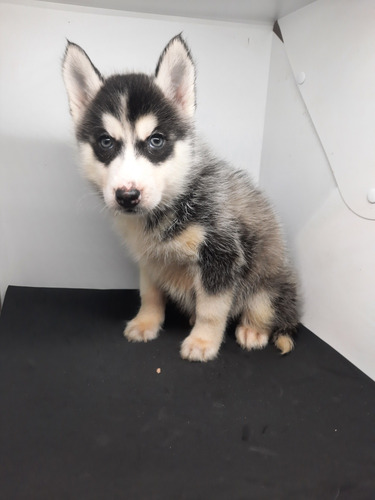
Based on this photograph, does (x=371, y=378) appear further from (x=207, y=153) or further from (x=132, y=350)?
(x=207, y=153)

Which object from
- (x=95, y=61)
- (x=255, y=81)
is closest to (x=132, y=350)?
(x=95, y=61)

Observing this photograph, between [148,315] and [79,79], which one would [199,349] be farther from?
[79,79]

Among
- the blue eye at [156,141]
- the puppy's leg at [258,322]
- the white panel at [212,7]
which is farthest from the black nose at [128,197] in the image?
the white panel at [212,7]

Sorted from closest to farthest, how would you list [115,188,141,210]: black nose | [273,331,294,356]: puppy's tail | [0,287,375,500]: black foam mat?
1. [0,287,375,500]: black foam mat
2. [115,188,141,210]: black nose
3. [273,331,294,356]: puppy's tail

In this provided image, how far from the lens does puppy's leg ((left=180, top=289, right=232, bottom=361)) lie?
4.77 ft

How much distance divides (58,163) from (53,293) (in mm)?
621

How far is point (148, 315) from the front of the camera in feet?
5.53

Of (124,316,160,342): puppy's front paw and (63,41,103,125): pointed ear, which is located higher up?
(63,41,103,125): pointed ear

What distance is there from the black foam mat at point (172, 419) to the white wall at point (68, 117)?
0.40 m

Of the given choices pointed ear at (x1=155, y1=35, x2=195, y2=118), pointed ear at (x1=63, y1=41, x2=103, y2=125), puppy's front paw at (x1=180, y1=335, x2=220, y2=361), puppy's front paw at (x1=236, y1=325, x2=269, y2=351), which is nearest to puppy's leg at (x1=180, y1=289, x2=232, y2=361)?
puppy's front paw at (x1=180, y1=335, x2=220, y2=361)

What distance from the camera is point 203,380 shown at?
4.43ft

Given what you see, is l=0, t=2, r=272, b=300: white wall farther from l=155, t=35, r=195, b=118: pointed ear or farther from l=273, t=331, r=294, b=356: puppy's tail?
l=273, t=331, r=294, b=356: puppy's tail

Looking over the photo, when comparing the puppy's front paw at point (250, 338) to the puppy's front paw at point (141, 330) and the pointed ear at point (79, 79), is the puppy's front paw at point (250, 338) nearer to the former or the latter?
the puppy's front paw at point (141, 330)

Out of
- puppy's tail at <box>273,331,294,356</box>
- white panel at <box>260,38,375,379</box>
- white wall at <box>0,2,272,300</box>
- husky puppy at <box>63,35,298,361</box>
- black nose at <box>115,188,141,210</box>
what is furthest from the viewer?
white wall at <box>0,2,272,300</box>
